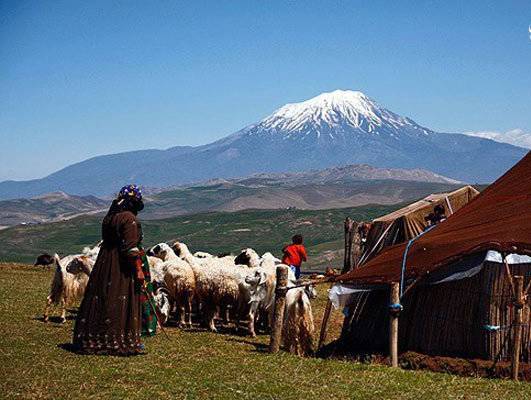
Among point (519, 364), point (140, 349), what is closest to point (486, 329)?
point (519, 364)

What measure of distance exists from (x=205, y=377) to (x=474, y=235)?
5.66 m

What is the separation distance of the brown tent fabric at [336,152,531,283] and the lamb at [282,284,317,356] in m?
1.03

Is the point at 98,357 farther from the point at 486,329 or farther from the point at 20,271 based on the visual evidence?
the point at 20,271

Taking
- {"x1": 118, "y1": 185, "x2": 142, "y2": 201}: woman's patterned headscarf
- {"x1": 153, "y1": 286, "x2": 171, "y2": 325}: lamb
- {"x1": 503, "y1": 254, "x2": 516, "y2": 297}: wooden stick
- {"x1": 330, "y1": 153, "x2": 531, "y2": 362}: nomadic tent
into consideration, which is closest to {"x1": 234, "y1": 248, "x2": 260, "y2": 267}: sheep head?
{"x1": 153, "y1": 286, "x2": 171, "y2": 325}: lamb

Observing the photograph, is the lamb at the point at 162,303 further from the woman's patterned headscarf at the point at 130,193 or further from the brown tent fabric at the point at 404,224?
the brown tent fabric at the point at 404,224

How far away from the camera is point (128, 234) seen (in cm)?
1282

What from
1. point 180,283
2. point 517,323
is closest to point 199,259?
point 180,283

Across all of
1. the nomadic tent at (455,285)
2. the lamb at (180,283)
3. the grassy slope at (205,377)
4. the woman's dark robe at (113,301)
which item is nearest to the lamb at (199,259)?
the lamb at (180,283)

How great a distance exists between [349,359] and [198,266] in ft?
16.6

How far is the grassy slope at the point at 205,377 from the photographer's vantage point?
10.4 metres

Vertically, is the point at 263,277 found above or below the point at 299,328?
above

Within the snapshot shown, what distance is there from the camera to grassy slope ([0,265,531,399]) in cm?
1041

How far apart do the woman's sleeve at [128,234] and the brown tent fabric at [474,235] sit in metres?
4.34

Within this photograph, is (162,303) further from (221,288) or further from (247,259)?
(247,259)
